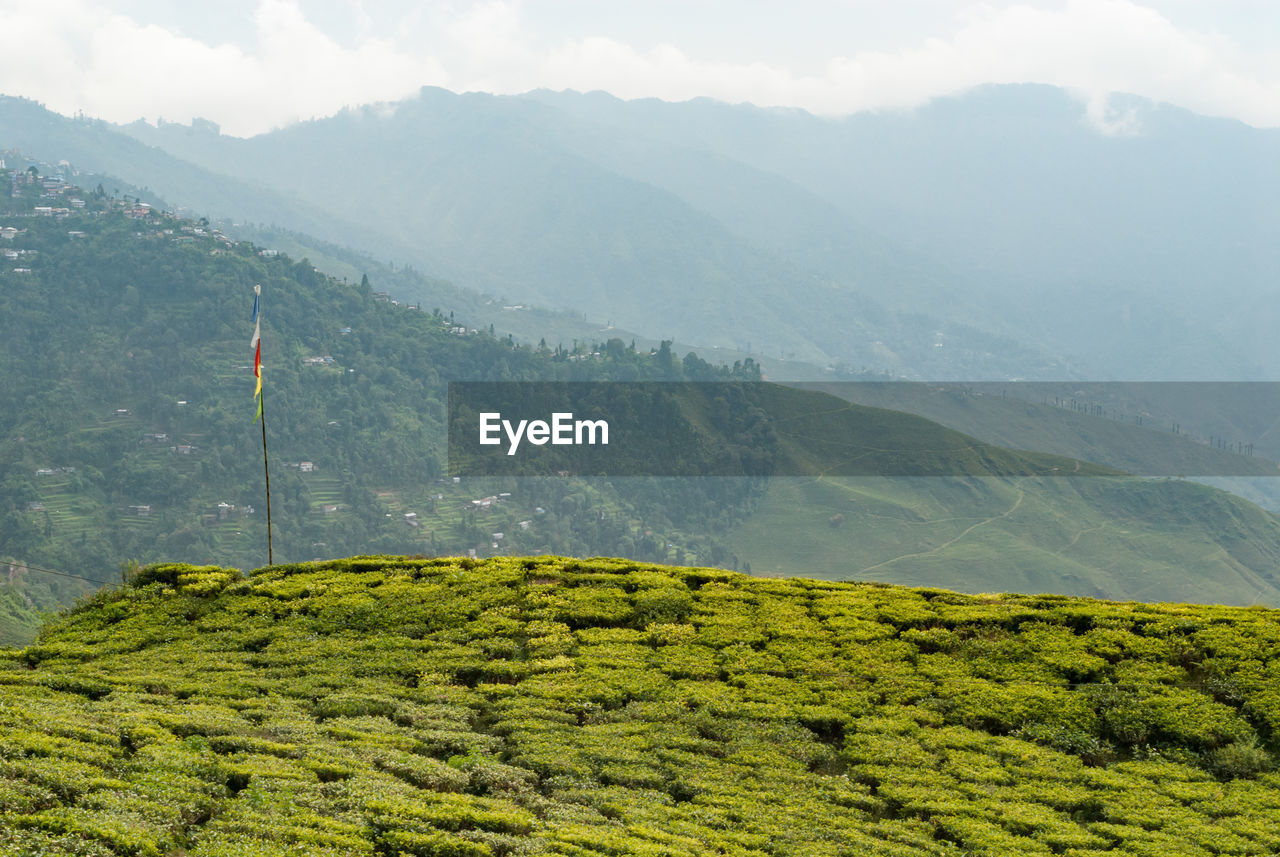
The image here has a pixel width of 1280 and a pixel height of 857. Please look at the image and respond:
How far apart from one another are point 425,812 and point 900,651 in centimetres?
1161

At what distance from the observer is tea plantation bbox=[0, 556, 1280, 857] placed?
13258 mm

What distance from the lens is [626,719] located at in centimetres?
1823

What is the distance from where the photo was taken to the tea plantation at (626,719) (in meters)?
13.3

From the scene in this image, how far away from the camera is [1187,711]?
59.6ft

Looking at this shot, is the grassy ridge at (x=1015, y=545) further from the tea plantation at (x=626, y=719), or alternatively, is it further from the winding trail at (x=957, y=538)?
the tea plantation at (x=626, y=719)

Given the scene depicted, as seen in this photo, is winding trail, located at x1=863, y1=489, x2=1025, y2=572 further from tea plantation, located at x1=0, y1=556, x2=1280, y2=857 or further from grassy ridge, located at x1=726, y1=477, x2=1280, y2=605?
tea plantation, located at x1=0, y1=556, x2=1280, y2=857

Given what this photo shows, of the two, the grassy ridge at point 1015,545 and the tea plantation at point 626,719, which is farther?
the grassy ridge at point 1015,545

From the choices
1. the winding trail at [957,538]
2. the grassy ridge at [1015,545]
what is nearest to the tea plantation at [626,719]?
the grassy ridge at [1015,545]

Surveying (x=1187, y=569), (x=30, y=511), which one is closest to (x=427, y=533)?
(x=30, y=511)

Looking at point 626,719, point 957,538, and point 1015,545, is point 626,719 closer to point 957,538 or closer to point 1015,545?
point 957,538

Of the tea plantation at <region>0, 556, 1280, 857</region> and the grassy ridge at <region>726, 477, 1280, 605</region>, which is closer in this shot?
the tea plantation at <region>0, 556, 1280, 857</region>

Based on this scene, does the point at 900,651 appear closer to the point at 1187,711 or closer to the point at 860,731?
the point at 860,731

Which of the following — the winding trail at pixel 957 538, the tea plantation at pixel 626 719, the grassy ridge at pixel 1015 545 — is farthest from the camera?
the winding trail at pixel 957 538

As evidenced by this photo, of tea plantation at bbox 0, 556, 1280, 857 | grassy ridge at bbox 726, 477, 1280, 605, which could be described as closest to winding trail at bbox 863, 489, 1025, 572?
grassy ridge at bbox 726, 477, 1280, 605
